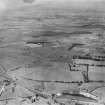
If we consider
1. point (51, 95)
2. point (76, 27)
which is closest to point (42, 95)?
Result: point (51, 95)

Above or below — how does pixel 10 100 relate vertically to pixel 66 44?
below

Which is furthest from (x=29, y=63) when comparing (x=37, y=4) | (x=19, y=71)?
(x=37, y=4)

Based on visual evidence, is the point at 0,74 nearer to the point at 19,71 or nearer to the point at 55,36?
the point at 19,71

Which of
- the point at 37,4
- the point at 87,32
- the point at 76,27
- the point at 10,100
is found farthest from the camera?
the point at 37,4

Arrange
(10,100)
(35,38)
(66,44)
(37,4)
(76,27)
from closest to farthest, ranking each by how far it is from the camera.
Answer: (10,100)
(66,44)
(35,38)
(76,27)
(37,4)

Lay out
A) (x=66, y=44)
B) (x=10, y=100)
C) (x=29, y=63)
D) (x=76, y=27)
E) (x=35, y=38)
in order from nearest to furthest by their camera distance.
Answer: (x=10, y=100)
(x=29, y=63)
(x=66, y=44)
(x=35, y=38)
(x=76, y=27)

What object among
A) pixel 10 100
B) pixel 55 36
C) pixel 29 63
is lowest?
pixel 10 100

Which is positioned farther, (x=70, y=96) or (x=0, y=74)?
(x=0, y=74)

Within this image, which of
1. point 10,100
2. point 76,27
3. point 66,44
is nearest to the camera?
point 10,100

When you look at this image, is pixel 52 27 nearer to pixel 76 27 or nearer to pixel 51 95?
pixel 76 27
